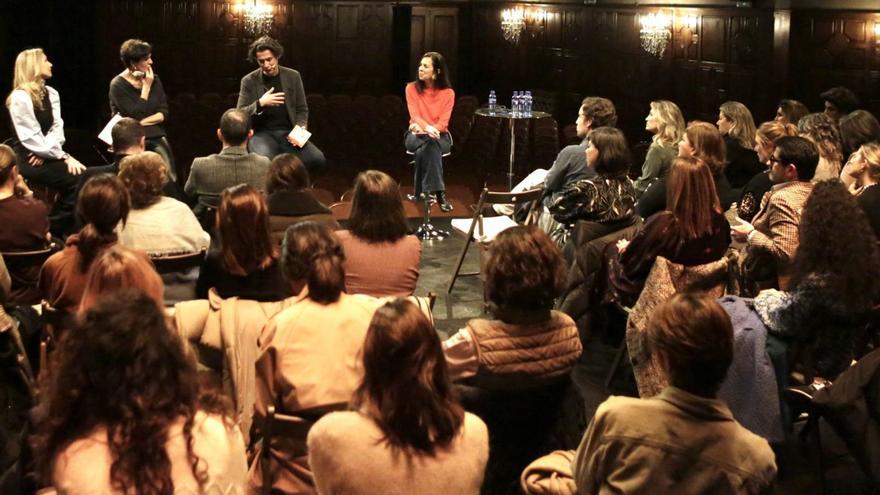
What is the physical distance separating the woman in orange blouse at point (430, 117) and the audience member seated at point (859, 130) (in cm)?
297

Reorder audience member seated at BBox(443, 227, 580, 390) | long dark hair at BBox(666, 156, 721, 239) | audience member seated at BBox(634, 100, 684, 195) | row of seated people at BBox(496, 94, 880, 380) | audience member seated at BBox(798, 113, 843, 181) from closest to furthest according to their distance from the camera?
audience member seated at BBox(443, 227, 580, 390) → row of seated people at BBox(496, 94, 880, 380) → long dark hair at BBox(666, 156, 721, 239) → audience member seated at BBox(798, 113, 843, 181) → audience member seated at BBox(634, 100, 684, 195)

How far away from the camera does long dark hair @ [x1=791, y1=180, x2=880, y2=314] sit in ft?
14.9

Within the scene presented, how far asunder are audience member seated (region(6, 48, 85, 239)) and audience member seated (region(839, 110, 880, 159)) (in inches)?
203

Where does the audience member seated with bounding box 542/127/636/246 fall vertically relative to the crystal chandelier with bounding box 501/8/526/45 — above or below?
below

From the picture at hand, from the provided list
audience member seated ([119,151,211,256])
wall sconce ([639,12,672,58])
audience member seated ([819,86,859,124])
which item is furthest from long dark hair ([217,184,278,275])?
wall sconce ([639,12,672,58])

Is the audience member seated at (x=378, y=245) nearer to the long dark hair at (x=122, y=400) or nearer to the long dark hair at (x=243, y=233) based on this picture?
the long dark hair at (x=243, y=233)

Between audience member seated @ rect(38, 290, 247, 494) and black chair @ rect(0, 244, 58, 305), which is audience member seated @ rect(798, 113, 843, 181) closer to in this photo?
black chair @ rect(0, 244, 58, 305)

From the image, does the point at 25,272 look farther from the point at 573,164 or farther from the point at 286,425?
the point at 573,164

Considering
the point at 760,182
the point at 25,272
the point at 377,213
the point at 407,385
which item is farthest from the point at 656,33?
the point at 407,385

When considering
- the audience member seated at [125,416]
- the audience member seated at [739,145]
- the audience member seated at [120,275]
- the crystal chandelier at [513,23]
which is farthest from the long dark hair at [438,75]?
the audience member seated at [125,416]

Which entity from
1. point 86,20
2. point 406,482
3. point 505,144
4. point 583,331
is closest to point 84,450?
point 406,482

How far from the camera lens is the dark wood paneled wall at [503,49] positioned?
10359 millimetres

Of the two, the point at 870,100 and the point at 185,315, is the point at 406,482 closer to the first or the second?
the point at 185,315

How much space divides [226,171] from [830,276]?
3588mm
